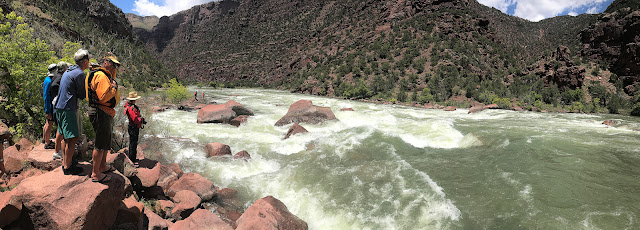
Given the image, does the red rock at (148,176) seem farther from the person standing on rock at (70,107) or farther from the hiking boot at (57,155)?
the person standing on rock at (70,107)

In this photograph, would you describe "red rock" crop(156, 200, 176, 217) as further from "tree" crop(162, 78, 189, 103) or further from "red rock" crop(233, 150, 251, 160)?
"tree" crop(162, 78, 189, 103)

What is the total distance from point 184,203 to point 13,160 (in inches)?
102

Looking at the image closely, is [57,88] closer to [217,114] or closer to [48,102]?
[48,102]

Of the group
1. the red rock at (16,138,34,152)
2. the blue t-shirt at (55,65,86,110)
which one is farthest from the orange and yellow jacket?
the red rock at (16,138,34,152)

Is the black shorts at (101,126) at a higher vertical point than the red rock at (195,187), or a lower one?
higher

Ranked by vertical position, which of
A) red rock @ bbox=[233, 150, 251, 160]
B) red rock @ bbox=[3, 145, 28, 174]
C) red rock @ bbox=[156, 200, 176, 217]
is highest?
red rock @ bbox=[3, 145, 28, 174]

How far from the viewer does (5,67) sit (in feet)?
17.0

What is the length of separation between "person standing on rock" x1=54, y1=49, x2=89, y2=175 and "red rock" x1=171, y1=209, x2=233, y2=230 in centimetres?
169

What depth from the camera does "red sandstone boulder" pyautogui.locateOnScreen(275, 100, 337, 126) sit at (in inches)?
555

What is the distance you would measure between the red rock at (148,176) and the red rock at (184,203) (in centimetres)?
55

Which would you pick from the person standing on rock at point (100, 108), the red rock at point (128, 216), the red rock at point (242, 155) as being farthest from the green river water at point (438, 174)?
the person standing on rock at point (100, 108)

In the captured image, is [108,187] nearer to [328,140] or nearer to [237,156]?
[237,156]

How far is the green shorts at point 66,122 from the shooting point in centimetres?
363

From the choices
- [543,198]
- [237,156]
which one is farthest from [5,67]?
[543,198]
